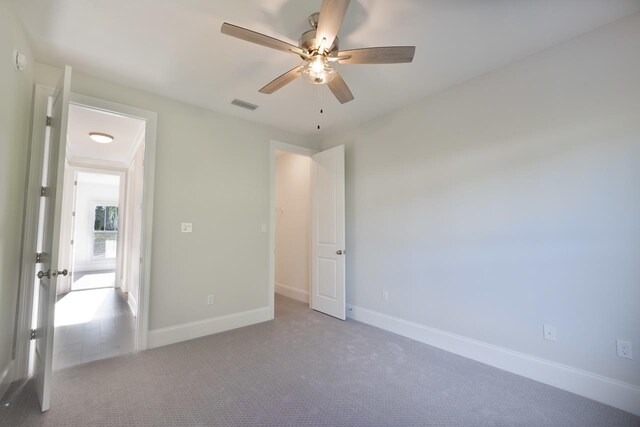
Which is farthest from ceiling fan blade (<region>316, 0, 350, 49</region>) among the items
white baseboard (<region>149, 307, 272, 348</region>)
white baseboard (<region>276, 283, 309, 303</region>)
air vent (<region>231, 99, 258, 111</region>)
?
white baseboard (<region>276, 283, 309, 303</region>)

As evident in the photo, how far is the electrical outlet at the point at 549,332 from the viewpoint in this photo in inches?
85.7

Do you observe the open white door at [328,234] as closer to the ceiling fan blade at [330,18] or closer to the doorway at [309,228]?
the doorway at [309,228]

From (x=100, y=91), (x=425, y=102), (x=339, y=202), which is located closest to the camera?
(x=100, y=91)

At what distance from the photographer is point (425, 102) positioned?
307 centimetres

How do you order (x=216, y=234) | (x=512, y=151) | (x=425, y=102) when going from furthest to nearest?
(x=216, y=234), (x=425, y=102), (x=512, y=151)

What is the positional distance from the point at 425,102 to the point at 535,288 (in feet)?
6.84

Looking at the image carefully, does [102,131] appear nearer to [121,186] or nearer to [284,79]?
[121,186]

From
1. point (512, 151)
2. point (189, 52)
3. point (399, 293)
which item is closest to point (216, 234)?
point (189, 52)

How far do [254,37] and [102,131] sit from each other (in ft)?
11.4

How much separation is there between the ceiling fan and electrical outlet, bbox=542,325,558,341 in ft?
7.48

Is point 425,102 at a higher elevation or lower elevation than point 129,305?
higher

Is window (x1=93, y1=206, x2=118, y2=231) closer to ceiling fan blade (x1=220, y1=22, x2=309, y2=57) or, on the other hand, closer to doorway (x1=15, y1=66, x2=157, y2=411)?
doorway (x1=15, y1=66, x2=157, y2=411)

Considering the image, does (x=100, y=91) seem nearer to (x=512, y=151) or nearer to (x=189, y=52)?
(x=189, y=52)

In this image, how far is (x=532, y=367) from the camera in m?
2.26
